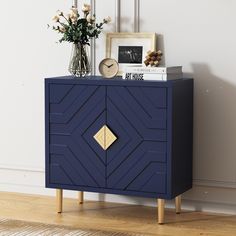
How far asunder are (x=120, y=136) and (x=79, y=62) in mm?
558

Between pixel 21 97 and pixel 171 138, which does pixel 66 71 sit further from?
pixel 171 138

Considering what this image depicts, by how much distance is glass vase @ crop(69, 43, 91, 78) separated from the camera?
4.33 metres

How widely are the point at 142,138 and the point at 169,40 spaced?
70 cm

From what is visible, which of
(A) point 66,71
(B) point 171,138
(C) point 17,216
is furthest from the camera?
(A) point 66,71

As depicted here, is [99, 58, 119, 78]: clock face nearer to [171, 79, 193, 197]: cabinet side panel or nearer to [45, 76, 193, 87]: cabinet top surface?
[45, 76, 193, 87]: cabinet top surface

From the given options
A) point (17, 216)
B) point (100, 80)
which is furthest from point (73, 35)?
point (17, 216)

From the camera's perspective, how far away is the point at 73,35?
4309mm

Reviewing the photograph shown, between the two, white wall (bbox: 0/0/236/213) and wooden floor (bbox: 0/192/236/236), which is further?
white wall (bbox: 0/0/236/213)

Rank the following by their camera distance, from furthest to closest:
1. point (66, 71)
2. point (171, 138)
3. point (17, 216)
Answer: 1. point (66, 71)
2. point (17, 216)
3. point (171, 138)

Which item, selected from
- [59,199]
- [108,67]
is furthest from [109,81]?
[59,199]

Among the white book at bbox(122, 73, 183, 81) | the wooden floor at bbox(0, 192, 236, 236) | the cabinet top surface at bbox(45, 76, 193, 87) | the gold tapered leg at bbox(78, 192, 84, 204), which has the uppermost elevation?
the white book at bbox(122, 73, 183, 81)

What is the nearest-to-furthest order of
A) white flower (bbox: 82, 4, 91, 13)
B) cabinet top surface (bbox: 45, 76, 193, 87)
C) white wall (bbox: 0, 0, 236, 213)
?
cabinet top surface (bbox: 45, 76, 193, 87) → white wall (bbox: 0, 0, 236, 213) → white flower (bbox: 82, 4, 91, 13)

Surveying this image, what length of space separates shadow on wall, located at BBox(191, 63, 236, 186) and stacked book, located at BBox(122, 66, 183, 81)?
0.73 feet

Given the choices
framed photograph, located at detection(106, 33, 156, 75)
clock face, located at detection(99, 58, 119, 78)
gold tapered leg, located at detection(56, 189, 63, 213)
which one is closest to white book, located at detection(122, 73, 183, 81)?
clock face, located at detection(99, 58, 119, 78)
